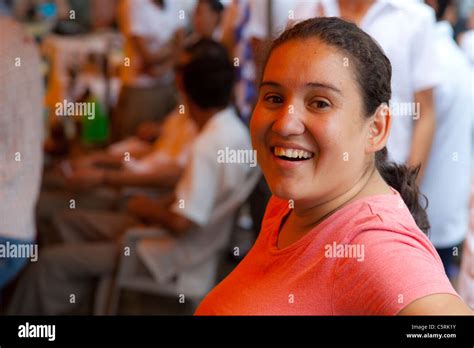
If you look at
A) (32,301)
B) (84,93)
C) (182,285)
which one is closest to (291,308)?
(182,285)

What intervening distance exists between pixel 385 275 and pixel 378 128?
8.9 inches

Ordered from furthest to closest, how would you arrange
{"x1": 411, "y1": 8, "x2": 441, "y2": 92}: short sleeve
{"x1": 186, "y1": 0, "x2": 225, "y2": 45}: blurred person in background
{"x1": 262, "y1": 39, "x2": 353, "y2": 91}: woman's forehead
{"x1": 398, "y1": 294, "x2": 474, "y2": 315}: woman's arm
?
{"x1": 186, "y1": 0, "x2": 225, "y2": 45}: blurred person in background, {"x1": 411, "y1": 8, "x2": 441, "y2": 92}: short sleeve, {"x1": 262, "y1": 39, "x2": 353, "y2": 91}: woman's forehead, {"x1": 398, "y1": 294, "x2": 474, "y2": 315}: woman's arm

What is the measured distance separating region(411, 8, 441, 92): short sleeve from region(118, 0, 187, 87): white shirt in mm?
1771

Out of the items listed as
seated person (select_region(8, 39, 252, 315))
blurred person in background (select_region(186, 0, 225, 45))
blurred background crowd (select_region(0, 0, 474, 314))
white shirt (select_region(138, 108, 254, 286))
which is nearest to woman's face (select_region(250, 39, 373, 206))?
blurred background crowd (select_region(0, 0, 474, 314))

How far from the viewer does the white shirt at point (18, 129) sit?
5.75 feet

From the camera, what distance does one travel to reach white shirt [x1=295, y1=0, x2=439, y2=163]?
1.28 meters

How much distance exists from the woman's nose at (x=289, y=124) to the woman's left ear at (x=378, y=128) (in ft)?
0.32

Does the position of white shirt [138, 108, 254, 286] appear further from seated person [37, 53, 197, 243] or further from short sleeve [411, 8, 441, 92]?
short sleeve [411, 8, 441, 92]

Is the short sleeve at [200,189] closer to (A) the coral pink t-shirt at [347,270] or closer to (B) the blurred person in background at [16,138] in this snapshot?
(B) the blurred person in background at [16,138]

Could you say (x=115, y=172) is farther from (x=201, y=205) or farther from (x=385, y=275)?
(x=385, y=275)

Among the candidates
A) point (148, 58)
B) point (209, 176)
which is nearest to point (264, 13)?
point (209, 176)

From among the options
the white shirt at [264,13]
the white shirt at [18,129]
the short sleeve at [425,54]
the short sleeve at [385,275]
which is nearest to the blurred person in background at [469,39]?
the short sleeve at [425,54]

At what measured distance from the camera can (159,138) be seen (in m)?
3.34

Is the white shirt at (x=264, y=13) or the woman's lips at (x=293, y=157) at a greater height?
the white shirt at (x=264, y=13)
